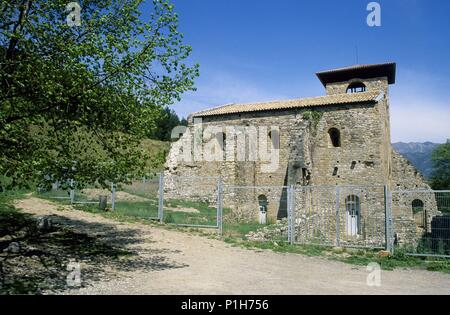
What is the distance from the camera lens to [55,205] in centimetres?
1828

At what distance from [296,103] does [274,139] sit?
3.06 m

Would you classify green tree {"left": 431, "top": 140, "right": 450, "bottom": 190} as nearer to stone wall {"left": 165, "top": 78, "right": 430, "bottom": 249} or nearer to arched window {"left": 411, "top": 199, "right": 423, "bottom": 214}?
arched window {"left": 411, "top": 199, "right": 423, "bottom": 214}

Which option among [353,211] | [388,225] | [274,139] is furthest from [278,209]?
[388,225]

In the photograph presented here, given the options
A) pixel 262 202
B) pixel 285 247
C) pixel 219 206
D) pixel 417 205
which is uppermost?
pixel 219 206

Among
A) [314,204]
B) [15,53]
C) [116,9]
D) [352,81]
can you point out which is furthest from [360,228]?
[15,53]

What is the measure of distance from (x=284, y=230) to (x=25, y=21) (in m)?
12.6

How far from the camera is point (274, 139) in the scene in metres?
26.7

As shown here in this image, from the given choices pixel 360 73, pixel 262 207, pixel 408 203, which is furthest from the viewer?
pixel 360 73

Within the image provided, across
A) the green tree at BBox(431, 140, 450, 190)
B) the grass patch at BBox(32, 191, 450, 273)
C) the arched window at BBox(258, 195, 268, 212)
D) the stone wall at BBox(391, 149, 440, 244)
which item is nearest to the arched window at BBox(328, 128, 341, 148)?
the stone wall at BBox(391, 149, 440, 244)

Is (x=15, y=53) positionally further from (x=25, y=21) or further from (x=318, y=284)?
(x=318, y=284)

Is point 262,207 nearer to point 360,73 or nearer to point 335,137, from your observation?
point 335,137

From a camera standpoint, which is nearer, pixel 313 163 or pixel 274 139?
pixel 313 163

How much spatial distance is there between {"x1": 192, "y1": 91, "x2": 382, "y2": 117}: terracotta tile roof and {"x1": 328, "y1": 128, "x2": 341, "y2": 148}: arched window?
1.92m

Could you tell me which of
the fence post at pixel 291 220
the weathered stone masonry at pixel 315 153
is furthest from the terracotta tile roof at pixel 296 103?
the fence post at pixel 291 220
